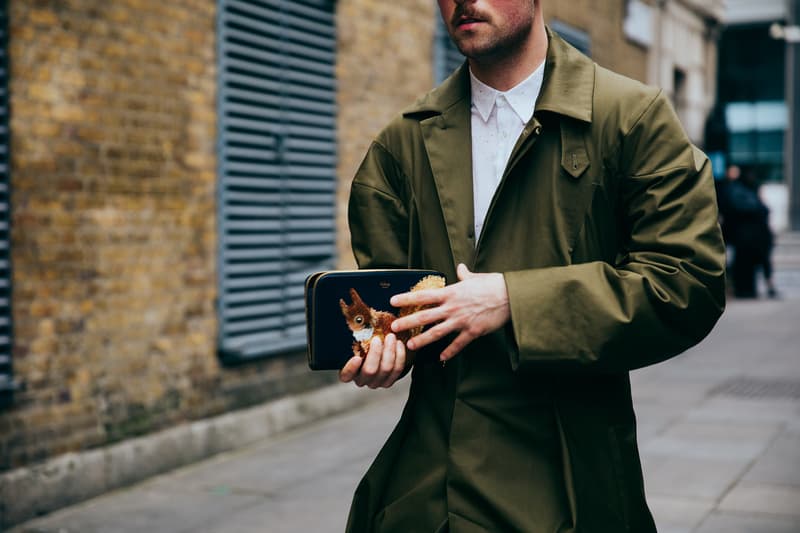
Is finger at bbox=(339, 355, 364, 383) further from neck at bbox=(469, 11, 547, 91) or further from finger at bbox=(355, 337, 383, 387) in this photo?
neck at bbox=(469, 11, 547, 91)

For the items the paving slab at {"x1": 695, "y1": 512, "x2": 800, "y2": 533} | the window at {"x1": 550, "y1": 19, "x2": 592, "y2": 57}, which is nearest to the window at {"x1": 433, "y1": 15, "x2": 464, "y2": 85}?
the window at {"x1": 550, "y1": 19, "x2": 592, "y2": 57}

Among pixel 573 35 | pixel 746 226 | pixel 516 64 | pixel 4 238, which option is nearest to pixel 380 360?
pixel 516 64

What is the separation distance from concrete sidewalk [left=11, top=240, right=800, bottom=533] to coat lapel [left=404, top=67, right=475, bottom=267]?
11.6 ft

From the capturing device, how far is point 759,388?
31.5 ft

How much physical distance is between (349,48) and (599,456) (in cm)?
687

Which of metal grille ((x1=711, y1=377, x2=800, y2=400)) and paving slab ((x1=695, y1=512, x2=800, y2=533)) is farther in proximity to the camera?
metal grille ((x1=711, y1=377, x2=800, y2=400))

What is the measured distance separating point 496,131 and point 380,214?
0.31 m

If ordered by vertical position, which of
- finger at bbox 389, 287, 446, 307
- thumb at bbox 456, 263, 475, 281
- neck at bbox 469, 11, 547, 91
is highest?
neck at bbox 469, 11, 547, 91

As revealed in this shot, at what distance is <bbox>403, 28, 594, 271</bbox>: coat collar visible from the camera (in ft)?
7.14

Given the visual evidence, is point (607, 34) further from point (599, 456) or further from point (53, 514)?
point (599, 456)

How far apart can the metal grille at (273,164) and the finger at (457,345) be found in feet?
17.3

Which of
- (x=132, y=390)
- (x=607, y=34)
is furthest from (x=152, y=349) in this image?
(x=607, y=34)

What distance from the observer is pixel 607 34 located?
47.4 ft

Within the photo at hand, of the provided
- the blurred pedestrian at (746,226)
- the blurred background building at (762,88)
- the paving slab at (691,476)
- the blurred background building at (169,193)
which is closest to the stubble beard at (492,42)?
the blurred background building at (169,193)
